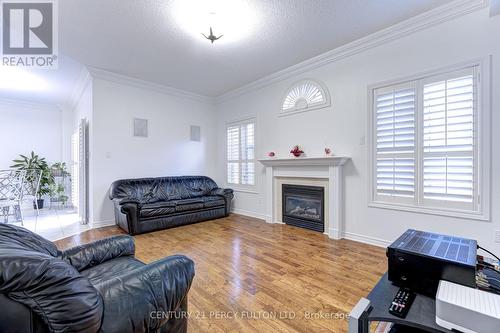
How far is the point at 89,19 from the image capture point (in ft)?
9.04

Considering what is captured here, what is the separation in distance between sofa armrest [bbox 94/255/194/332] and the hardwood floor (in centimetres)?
71

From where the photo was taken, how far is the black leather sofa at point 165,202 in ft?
12.8

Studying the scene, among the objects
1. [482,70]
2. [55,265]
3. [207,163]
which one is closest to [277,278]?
[55,265]

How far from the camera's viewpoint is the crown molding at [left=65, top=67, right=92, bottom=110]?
438 centimetres

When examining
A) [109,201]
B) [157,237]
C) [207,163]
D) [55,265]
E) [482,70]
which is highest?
[482,70]

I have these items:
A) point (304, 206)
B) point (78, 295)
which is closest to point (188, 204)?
point (304, 206)

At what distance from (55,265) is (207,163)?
5269mm

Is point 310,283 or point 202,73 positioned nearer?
point 310,283

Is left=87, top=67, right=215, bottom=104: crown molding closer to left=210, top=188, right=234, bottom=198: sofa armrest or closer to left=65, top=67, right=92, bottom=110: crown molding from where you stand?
left=65, top=67, right=92, bottom=110: crown molding

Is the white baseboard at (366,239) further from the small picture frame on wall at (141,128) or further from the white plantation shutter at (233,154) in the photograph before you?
the small picture frame on wall at (141,128)

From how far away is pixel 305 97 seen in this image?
4145mm

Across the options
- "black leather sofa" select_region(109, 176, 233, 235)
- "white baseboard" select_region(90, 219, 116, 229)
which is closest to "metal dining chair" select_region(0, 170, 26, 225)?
"white baseboard" select_region(90, 219, 116, 229)

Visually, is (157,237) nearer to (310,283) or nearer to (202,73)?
(310,283)

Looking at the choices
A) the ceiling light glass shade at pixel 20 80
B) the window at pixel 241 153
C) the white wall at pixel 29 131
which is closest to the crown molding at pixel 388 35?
the window at pixel 241 153
